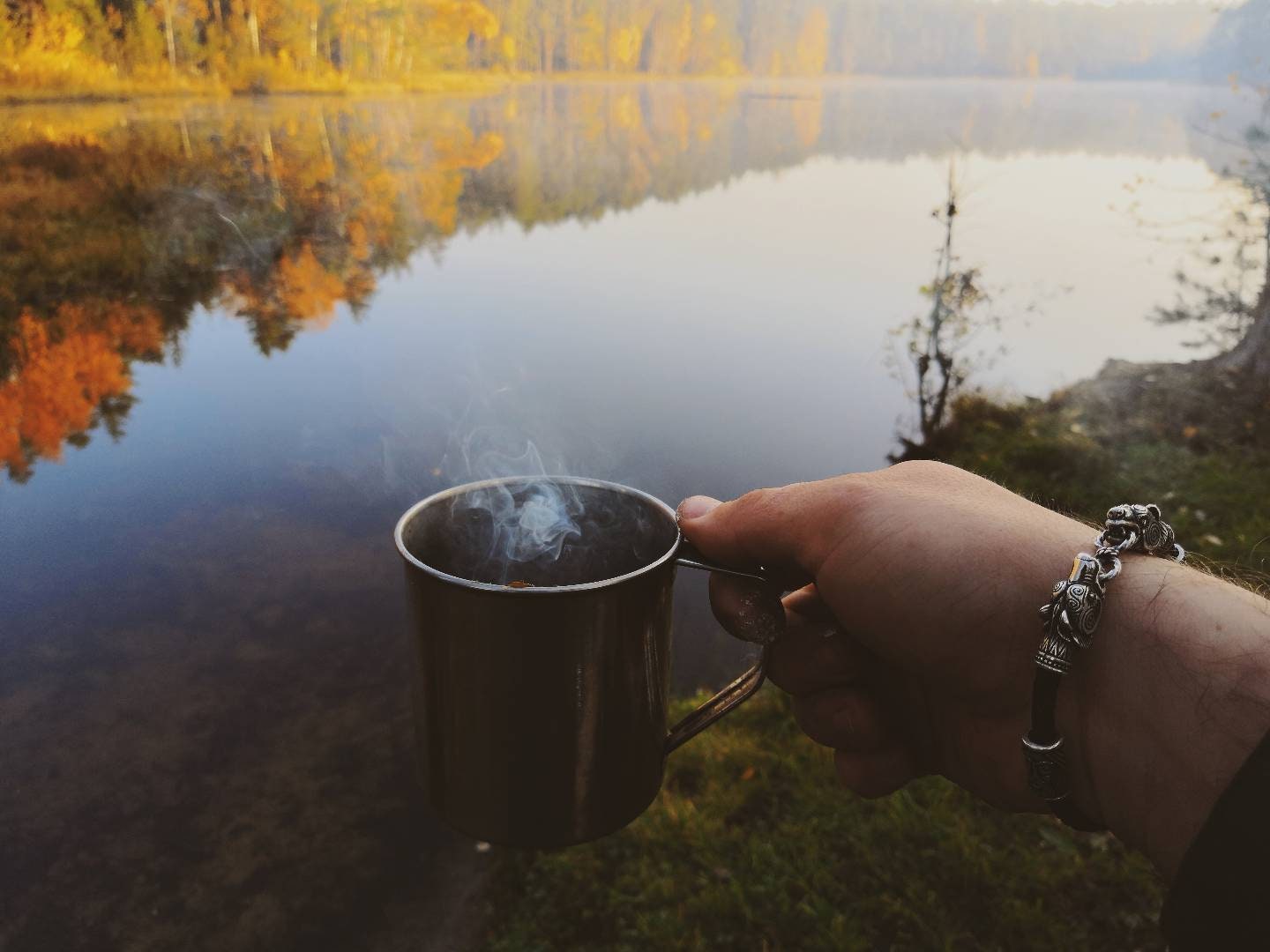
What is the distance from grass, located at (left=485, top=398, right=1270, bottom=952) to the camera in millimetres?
2193

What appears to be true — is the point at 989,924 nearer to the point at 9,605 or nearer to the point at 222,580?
the point at 222,580

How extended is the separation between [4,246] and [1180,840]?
6.98 m

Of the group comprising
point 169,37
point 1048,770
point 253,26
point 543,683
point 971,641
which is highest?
point 253,26

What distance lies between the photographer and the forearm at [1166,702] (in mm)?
940

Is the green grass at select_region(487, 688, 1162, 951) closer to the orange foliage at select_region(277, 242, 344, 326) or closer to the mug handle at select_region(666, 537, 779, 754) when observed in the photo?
the mug handle at select_region(666, 537, 779, 754)

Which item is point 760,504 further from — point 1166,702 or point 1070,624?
point 1166,702

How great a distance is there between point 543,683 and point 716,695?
0.28 m

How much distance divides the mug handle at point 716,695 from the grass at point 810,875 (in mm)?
1399

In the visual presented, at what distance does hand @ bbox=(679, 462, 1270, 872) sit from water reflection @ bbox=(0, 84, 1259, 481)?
5.67 meters

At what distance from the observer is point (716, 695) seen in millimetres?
1099

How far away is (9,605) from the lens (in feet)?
14.6

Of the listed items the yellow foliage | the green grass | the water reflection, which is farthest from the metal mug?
the yellow foliage

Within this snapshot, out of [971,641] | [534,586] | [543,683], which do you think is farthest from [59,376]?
[971,641]

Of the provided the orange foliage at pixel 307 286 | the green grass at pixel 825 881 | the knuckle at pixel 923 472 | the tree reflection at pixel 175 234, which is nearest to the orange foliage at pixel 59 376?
the tree reflection at pixel 175 234
